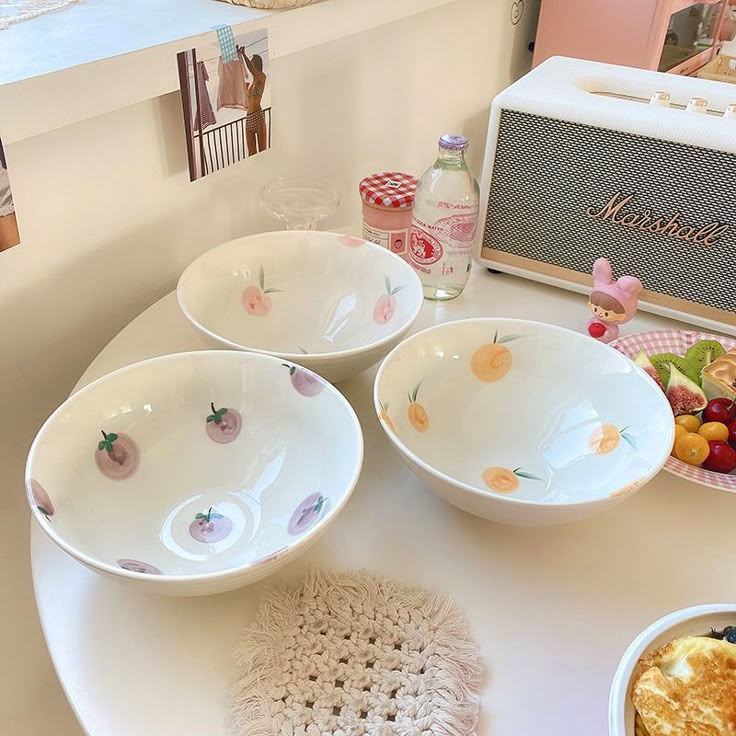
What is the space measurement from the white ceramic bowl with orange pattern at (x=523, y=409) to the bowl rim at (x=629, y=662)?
14cm

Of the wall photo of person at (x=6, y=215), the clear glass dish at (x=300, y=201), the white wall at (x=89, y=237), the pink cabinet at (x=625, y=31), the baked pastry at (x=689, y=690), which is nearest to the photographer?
the baked pastry at (x=689, y=690)

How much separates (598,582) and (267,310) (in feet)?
1.45

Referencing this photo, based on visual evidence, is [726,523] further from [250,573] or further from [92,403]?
[92,403]

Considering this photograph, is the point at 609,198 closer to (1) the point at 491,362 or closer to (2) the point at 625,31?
(1) the point at 491,362

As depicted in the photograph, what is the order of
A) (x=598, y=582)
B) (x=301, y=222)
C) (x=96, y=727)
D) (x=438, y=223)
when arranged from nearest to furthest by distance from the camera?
1. (x=96, y=727)
2. (x=598, y=582)
3. (x=438, y=223)
4. (x=301, y=222)

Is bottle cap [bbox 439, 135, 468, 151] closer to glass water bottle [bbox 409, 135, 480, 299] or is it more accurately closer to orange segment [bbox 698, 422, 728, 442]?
glass water bottle [bbox 409, 135, 480, 299]

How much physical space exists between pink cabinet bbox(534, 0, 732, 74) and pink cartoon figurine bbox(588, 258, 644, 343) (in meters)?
0.85

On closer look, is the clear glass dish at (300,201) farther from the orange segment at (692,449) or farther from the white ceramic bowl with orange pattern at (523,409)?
the orange segment at (692,449)

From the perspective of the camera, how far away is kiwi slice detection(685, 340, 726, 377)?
2.38 feet

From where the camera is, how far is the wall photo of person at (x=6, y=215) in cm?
63

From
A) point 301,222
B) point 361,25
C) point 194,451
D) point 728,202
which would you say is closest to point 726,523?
point 728,202

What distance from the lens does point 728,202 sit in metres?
0.78

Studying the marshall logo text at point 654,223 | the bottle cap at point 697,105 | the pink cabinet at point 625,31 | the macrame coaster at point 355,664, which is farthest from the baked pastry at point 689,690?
the pink cabinet at point 625,31

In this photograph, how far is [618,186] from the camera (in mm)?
819
